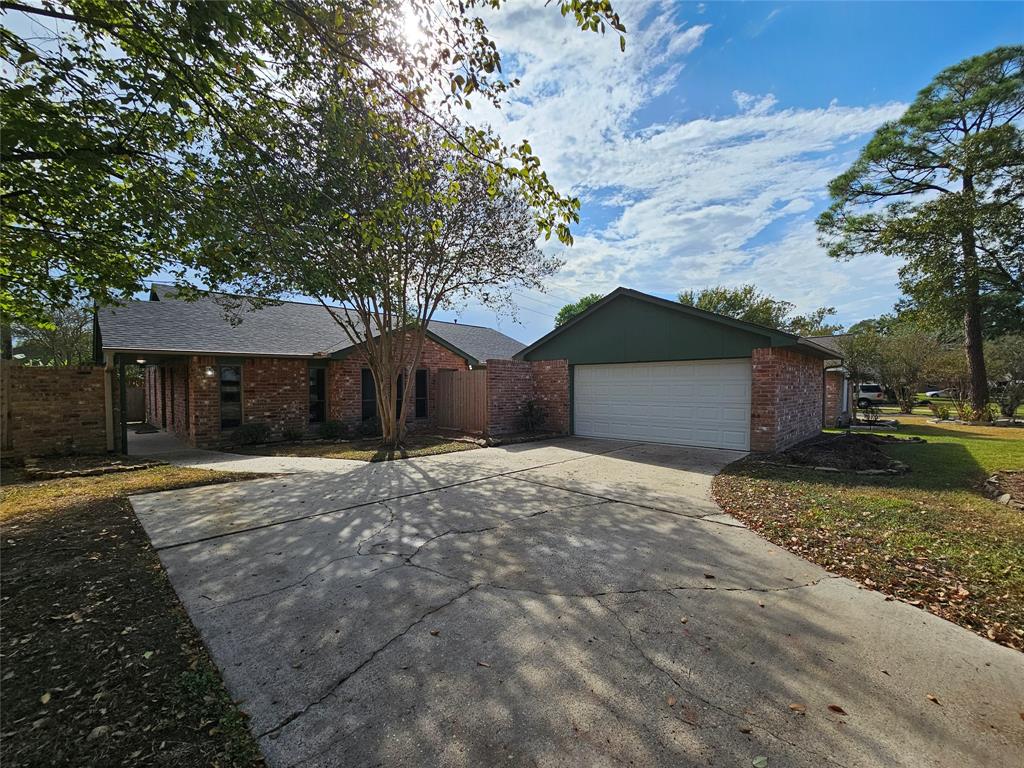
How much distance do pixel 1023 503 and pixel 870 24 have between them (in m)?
7.04

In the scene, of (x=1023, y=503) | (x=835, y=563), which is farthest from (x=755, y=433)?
(x=835, y=563)

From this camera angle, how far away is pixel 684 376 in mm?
10289

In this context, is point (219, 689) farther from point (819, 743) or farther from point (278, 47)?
point (278, 47)

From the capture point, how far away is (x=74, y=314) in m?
23.6

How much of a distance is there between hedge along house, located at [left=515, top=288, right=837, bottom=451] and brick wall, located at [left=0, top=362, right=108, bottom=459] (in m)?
10.7

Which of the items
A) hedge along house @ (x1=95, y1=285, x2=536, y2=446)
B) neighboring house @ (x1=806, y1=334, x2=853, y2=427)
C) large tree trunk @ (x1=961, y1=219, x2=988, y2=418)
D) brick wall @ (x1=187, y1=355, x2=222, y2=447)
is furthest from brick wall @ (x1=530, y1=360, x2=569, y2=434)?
large tree trunk @ (x1=961, y1=219, x2=988, y2=418)

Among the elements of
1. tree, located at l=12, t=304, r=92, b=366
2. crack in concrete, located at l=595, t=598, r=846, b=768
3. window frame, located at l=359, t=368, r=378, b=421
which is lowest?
crack in concrete, located at l=595, t=598, r=846, b=768

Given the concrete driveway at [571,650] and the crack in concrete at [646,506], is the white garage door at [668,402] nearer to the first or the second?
the crack in concrete at [646,506]

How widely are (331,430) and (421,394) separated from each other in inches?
136

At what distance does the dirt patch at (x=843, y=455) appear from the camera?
25.3ft

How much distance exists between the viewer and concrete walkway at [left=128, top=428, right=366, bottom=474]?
Result: 8.15 metres

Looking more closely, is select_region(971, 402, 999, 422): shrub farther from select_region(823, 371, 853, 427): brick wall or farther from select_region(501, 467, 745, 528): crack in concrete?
select_region(501, 467, 745, 528): crack in concrete

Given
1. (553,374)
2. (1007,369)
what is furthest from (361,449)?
(1007,369)

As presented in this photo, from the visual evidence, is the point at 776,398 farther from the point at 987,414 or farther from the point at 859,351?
the point at 859,351
